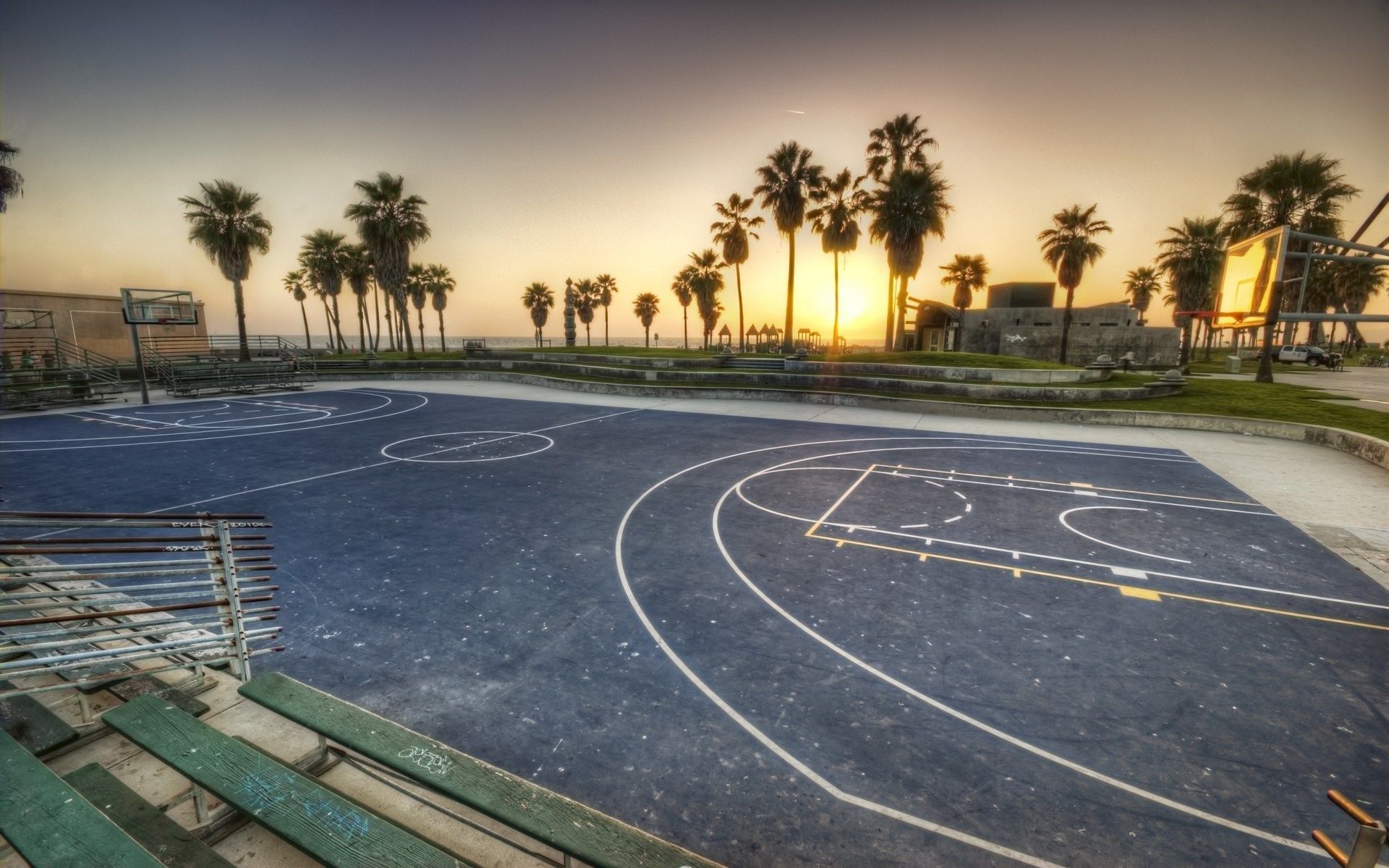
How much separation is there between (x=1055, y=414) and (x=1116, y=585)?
16616 mm

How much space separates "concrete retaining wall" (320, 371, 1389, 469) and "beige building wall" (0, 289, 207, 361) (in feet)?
112

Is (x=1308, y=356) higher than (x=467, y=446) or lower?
higher

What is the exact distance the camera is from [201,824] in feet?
11.2

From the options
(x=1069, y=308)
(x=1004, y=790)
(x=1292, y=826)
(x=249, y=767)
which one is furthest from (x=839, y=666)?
(x=1069, y=308)

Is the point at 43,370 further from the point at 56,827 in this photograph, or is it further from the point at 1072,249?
the point at 1072,249

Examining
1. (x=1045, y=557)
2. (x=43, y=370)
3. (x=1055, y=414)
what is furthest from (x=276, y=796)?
(x=43, y=370)

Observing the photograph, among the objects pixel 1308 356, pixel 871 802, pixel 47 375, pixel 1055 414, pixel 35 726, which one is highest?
pixel 1308 356

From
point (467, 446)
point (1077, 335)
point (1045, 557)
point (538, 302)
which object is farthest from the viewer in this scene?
point (538, 302)

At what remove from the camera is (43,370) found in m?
24.5

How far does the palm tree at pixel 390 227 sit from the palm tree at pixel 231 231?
6822mm

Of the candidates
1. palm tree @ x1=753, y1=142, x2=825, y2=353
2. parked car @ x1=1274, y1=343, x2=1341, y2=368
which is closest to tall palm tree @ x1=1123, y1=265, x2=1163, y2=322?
parked car @ x1=1274, y1=343, x2=1341, y2=368

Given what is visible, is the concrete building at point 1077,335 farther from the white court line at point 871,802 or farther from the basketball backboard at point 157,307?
the basketball backboard at point 157,307

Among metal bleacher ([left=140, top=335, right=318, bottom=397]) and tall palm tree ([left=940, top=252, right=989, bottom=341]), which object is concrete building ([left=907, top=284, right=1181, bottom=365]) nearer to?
tall palm tree ([left=940, top=252, right=989, bottom=341])

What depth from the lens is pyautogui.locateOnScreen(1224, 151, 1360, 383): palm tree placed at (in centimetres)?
2961
